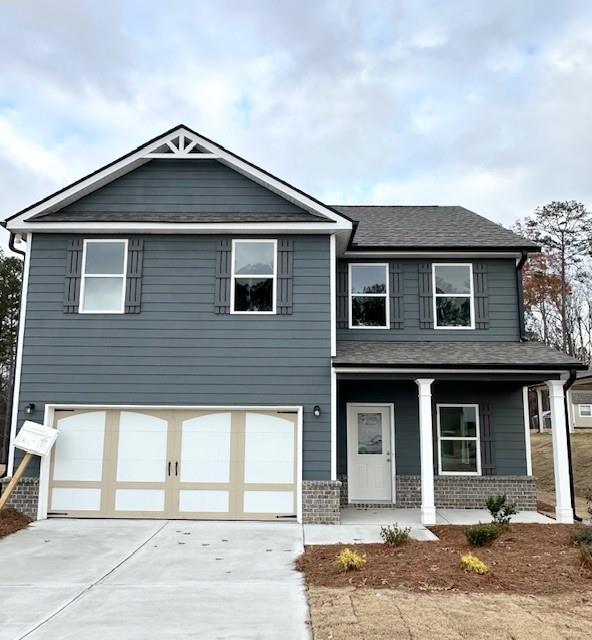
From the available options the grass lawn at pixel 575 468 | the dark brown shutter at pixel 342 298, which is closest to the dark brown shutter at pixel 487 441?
the grass lawn at pixel 575 468

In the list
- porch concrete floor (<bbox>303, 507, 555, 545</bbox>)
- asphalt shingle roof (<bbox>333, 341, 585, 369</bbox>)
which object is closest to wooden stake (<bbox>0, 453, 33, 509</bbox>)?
porch concrete floor (<bbox>303, 507, 555, 545</bbox>)

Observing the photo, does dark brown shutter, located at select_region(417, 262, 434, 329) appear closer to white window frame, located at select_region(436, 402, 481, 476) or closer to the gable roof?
the gable roof

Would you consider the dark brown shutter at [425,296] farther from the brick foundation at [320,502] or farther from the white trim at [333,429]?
the brick foundation at [320,502]

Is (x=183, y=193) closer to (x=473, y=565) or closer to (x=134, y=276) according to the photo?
(x=134, y=276)

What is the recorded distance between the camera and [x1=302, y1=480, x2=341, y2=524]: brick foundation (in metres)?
9.95

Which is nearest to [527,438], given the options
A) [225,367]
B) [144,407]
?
[225,367]

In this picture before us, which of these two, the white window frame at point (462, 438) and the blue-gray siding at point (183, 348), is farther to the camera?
the white window frame at point (462, 438)

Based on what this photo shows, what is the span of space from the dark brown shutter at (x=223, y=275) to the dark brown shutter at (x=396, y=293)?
3635 mm

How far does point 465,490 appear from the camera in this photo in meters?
11.6

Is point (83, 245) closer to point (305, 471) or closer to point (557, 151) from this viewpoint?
point (305, 471)

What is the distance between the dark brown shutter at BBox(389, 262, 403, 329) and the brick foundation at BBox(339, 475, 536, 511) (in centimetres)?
322

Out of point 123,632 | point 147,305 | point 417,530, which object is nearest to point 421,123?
point 147,305

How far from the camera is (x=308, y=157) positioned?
70.4 feet

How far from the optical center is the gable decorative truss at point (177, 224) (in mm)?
10742
